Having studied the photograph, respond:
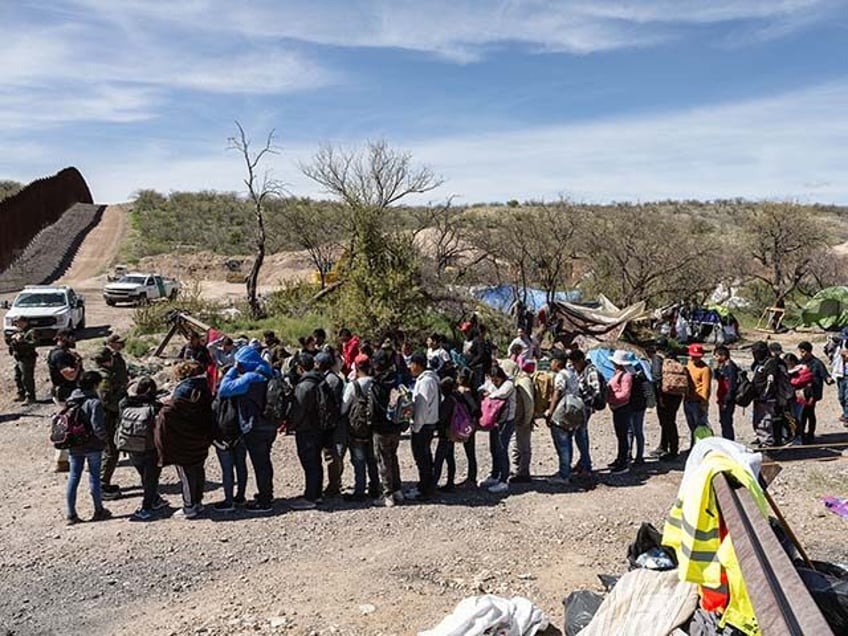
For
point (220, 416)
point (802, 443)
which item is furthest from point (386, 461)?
point (802, 443)

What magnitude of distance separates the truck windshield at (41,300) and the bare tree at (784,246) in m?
26.4

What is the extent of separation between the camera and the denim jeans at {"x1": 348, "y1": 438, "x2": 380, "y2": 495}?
831 cm

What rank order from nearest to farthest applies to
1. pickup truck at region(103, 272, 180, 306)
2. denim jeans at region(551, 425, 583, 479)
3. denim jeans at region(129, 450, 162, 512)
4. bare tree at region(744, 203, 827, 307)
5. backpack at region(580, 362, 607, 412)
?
1. denim jeans at region(129, 450, 162, 512)
2. denim jeans at region(551, 425, 583, 479)
3. backpack at region(580, 362, 607, 412)
4. pickup truck at region(103, 272, 180, 306)
5. bare tree at region(744, 203, 827, 307)

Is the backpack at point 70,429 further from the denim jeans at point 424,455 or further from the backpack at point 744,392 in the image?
the backpack at point 744,392

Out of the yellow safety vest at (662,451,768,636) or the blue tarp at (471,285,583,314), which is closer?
the yellow safety vest at (662,451,768,636)

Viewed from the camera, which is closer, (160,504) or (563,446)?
(160,504)

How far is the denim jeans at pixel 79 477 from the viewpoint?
7.69m

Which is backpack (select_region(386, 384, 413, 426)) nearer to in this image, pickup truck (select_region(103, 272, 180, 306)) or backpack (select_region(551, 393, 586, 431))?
backpack (select_region(551, 393, 586, 431))

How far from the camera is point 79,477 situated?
25.6ft

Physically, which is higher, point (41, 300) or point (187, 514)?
point (41, 300)

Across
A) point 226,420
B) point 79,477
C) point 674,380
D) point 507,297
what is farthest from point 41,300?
point 674,380

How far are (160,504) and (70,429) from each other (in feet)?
4.50

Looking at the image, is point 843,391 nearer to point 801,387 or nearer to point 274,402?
point 801,387

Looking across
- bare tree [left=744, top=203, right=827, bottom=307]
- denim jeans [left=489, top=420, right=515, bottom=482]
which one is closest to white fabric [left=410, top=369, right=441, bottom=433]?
denim jeans [left=489, top=420, right=515, bottom=482]
